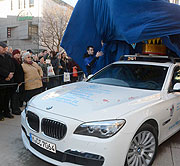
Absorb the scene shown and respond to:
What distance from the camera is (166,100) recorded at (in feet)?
10.4

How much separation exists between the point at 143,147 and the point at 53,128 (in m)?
1.29

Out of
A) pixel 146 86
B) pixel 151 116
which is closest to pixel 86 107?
pixel 151 116

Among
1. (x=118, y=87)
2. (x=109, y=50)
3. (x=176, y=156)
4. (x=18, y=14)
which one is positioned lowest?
(x=176, y=156)

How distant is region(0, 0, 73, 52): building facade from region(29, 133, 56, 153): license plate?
31.1 meters

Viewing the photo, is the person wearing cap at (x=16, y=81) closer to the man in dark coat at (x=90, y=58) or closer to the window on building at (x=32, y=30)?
the man in dark coat at (x=90, y=58)

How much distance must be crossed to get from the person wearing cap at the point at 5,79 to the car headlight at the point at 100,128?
311 cm

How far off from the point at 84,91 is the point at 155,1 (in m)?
2.74

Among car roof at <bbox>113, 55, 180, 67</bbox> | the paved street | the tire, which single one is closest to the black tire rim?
the tire

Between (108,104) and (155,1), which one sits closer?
(108,104)

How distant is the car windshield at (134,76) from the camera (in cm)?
351

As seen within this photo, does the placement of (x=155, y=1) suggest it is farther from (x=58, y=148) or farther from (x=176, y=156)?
(x=58, y=148)

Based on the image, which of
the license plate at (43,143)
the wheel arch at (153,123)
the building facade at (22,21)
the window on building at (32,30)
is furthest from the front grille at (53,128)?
the window on building at (32,30)

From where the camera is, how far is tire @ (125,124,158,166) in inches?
101

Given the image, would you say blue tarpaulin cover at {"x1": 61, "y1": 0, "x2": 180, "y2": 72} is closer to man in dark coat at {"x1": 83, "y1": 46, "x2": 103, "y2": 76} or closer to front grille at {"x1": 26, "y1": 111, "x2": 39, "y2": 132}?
man in dark coat at {"x1": 83, "y1": 46, "x2": 103, "y2": 76}
